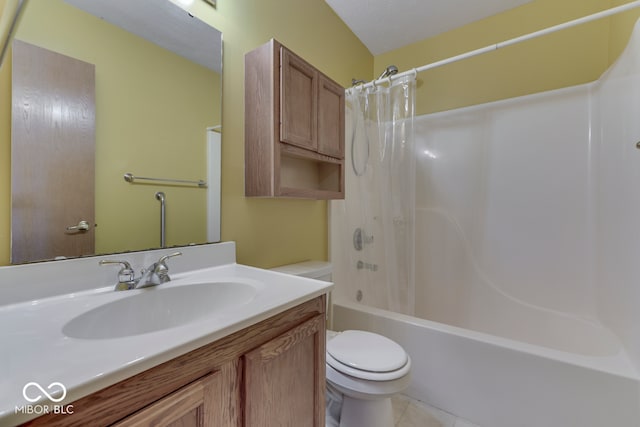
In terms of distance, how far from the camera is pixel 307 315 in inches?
31.9

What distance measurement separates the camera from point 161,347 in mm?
465

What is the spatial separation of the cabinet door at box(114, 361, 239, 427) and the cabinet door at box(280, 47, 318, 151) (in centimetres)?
92

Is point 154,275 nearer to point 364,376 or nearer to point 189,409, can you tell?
point 189,409

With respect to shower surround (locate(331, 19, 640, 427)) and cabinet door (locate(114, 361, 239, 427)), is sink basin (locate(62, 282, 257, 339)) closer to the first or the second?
cabinet door (locate(114, 361, 239, 427))

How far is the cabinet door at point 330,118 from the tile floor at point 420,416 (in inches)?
54.2

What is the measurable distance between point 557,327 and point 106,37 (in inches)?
102

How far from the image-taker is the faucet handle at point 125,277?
0.81 meters

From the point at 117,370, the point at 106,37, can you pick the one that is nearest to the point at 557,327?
the point at 117,370

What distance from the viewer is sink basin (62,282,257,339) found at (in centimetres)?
66

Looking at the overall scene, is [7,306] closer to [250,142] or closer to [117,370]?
[117,370]

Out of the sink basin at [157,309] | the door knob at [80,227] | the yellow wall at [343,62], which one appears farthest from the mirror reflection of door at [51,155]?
the yellow wall at [343,62]

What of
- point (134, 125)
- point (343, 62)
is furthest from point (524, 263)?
point (134, 125)

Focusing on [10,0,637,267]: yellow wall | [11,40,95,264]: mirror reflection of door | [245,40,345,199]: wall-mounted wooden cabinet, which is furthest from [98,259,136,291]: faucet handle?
[245,40,345,199]: wall-mounted wooden cabinet

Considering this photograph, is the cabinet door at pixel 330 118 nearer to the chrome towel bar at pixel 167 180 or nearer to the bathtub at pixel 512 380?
the chrome towel bar at pixel 167 180
